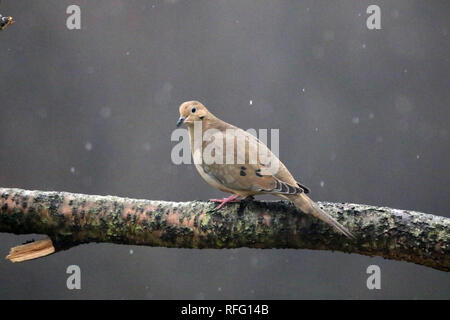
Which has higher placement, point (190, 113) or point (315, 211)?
point (190, 113)

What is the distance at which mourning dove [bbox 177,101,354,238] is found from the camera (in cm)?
197

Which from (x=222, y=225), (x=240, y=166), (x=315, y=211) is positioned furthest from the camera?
(x=240, y=166)

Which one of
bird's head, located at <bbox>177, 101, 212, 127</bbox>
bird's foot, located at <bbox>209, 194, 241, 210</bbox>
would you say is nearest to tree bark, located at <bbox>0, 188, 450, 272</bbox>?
bird's foot, located at <bbox>209, 194, 241, 210</bbox>

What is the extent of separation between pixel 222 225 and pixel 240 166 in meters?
0.26

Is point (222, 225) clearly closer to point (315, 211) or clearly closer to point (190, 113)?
point (315, 211)

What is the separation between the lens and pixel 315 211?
6.26 feet

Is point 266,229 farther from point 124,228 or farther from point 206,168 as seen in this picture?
point 124,228

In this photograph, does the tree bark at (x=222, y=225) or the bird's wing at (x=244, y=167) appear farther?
the bird's wing at (x=244, y=167)

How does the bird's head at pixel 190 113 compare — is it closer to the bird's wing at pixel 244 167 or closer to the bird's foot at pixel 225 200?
the bird's wing at pixel 244 167

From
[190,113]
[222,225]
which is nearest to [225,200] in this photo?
[222,225]

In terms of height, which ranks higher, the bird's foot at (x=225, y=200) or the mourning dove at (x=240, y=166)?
the mourning dove at (x=240, y=166)

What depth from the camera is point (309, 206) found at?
6.31 feet

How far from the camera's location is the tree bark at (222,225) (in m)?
1.89

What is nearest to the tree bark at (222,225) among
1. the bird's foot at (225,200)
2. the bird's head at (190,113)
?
the bird's foot at (225,200)
